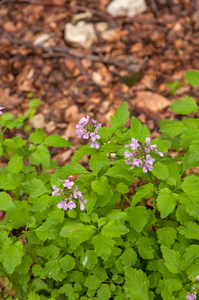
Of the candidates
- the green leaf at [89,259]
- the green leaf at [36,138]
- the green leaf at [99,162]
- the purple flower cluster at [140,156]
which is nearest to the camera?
the purple flower cluster at [140,156]

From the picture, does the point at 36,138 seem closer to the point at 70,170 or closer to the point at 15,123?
the point at 15,123

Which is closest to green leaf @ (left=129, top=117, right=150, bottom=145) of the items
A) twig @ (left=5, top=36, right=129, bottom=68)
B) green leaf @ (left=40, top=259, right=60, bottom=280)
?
green leaf @ (left=40, top=259, right=60, bottom=280)

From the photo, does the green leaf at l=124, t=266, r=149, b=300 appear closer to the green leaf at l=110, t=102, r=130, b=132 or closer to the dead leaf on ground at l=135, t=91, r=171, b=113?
the green leaf at l=110, t=102, r=130, b=132

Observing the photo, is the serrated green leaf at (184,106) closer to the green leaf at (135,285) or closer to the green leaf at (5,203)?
the green leaf at (135,285)

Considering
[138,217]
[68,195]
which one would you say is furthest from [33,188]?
[138,217]

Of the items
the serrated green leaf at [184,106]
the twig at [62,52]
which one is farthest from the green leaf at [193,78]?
the twig at [62,52]

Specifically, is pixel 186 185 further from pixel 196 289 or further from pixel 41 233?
pixel 41 233
